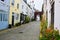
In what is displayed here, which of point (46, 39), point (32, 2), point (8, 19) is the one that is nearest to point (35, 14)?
point (32, 2)

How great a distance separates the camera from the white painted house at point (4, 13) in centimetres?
2732

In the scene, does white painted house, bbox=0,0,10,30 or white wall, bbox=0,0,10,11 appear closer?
white painted house, bbox=0,0,10,30

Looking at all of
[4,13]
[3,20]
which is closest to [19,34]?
[3,20]

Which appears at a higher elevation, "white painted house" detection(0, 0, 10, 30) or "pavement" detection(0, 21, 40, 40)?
"white painted house" detection(0, 0, 10, 30)

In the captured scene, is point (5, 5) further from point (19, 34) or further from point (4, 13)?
point (19, 34)

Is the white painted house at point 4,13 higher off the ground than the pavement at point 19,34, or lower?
higher

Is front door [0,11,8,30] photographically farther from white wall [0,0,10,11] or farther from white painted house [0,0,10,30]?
white wall [0,0,10,11]

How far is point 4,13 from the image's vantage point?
28703 mm

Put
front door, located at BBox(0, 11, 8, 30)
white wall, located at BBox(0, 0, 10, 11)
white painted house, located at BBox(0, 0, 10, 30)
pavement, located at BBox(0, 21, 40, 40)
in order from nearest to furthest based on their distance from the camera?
pavement, located at BBox(0, 21, 40, 40)
front door, located at BBox(0, 11, 8, 30)
white painted house, located at BBox(0, 0, 10, 30)
white wall, located at BBox(0, 0, 10, 11)

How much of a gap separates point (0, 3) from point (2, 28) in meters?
3.49

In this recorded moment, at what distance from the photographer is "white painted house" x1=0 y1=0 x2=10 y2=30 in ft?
89.6

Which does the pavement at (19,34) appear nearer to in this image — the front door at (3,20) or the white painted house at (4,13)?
the front door at (3,20)

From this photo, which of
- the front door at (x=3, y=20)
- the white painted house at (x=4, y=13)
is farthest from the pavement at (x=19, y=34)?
the white painted house at (x=4, y=13)

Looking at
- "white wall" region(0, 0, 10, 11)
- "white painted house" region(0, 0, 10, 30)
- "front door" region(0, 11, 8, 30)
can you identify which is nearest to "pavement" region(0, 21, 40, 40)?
"front door" region(0, 11, 8, 30)
